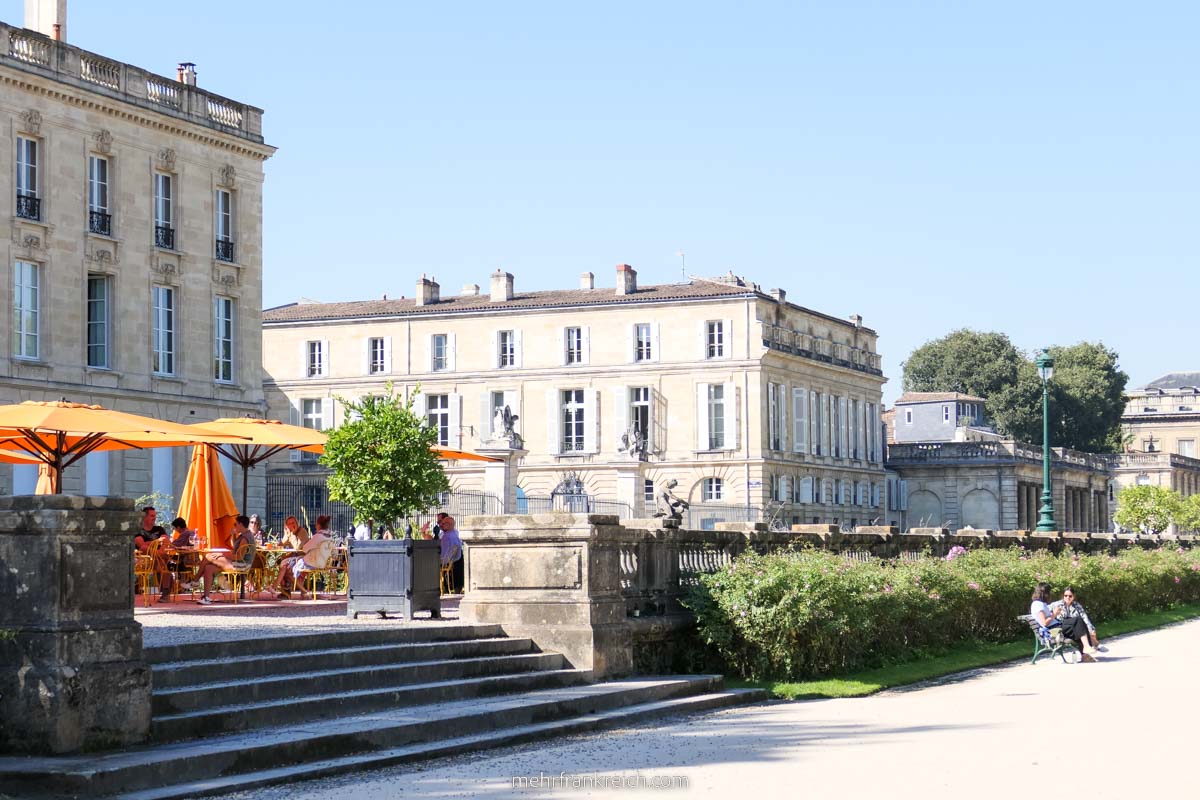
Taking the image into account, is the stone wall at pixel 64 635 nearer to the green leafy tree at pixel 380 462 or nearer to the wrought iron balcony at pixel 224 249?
the green leafy tree at pixel 380 462

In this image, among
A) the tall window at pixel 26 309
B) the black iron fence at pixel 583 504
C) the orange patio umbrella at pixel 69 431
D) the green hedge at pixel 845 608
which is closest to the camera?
the green hedge at pixel 845 608

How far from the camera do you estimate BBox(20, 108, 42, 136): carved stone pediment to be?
33.0m

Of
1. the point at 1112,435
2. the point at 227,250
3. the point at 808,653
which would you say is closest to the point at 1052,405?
the point at 1112,435

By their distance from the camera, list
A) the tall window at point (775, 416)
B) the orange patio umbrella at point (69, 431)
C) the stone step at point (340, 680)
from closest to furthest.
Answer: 1. the stone step at point (340, 680)
2. the orange patio umbrella at point (69, 431)
3. the tall window at point (775, 416)

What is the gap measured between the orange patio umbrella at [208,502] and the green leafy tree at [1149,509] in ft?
201

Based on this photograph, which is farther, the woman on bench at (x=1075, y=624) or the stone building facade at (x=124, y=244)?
the stone building facade at (x=124, y=244)

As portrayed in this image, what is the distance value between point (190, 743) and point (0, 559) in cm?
166

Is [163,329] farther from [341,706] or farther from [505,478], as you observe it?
[341,706]

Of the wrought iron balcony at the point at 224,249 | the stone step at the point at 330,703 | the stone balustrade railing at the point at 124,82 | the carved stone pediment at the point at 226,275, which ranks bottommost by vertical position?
the stone step at the point at 330,703

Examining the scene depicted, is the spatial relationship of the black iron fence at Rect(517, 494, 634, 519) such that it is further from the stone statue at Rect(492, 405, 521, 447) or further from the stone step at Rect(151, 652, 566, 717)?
the stone step at Rect(151, 652, 566, 717)

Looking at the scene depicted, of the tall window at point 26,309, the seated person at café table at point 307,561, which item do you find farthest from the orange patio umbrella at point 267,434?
the tall window at point 26,309

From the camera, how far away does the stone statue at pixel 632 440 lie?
51.6 m

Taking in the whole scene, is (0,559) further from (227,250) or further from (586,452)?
(586,452)

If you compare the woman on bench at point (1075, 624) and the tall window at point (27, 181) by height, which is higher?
the tall window at point (27, 181)
